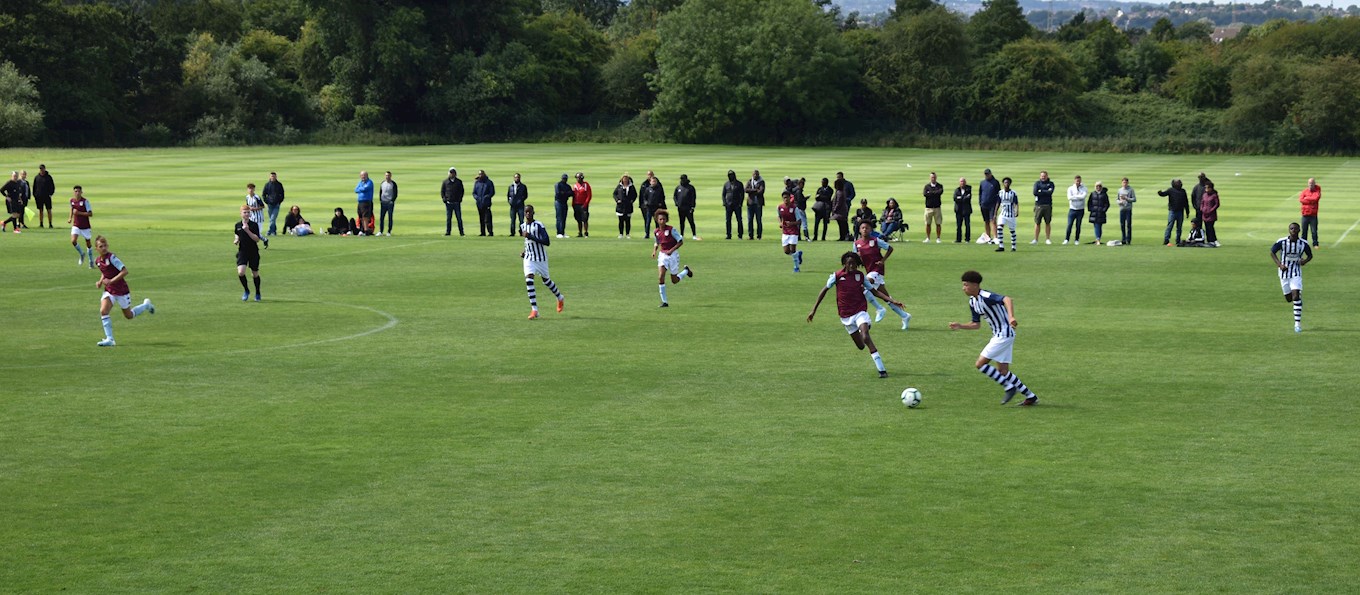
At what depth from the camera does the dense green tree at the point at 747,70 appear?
114 metres

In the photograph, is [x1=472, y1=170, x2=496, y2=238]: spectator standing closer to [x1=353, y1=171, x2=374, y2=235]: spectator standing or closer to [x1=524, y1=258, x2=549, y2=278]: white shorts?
[x1=353, y1=171, x2=374, y2=235]: spectator standing

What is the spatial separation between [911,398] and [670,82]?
325 ft

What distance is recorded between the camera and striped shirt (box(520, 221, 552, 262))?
2694 centimetres

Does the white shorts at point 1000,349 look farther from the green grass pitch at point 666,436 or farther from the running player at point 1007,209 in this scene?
the running player at point 1007,209

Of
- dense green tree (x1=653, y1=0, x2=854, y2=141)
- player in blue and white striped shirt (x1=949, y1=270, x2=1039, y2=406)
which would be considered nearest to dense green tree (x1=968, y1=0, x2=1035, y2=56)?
dense green tree (x1=653, y1=0, x2=854, y2=141)

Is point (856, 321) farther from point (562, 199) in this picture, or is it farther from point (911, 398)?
point (562, 199)

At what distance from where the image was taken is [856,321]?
2103 centimetres

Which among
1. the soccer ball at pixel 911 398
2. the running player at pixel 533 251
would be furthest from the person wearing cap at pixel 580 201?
the soccer ball at pixel 911 398

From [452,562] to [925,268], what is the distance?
2493 cm

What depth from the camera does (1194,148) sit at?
356ft

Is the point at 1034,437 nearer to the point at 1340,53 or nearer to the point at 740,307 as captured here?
the point at 740,307

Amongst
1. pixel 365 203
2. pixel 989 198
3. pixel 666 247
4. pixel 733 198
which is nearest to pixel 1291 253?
pixel 666 247

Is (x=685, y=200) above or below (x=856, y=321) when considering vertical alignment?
above

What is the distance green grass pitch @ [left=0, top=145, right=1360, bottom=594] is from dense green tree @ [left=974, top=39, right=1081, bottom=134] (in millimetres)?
81517
